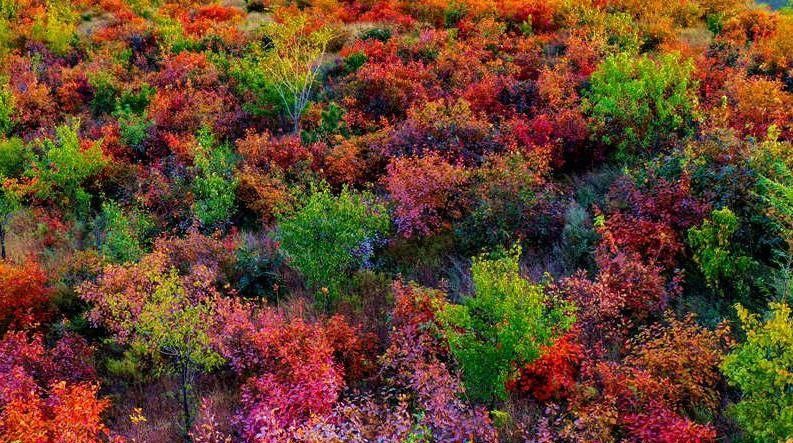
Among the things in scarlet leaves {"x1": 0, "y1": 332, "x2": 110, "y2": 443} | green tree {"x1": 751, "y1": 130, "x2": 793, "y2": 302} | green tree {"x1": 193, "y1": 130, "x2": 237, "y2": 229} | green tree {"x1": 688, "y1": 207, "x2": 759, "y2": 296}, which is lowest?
green tree {"x1": 193, "y1": 130, "x2": 237, "y2": 229}

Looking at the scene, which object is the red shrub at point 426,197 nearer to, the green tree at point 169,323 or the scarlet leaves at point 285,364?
the scarlet leaves at point 285,364

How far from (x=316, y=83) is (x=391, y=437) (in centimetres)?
1807

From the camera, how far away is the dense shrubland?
7852 mm

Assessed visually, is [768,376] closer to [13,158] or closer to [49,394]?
[49,394]

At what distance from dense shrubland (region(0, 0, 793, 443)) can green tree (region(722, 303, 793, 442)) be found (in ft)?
0.12

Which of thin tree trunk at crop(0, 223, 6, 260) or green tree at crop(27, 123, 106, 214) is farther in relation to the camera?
green tree at crop(27, 123, 106, 214)

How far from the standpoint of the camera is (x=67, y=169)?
17.2 meters

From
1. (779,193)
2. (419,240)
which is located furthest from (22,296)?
(779,193)

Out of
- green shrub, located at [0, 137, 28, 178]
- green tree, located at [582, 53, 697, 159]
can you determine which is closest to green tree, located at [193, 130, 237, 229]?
green shrub, located at [0, 137, 28, 178]

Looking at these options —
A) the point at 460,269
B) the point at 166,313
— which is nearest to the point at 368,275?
the point at 460,269

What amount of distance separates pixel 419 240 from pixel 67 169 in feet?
35.2

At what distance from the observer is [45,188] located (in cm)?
1745

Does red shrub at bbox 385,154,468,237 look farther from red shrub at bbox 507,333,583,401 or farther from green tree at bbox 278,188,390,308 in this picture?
red shrub at bbox 507,333,583,401

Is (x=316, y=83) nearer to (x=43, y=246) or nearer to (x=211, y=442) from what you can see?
(x=43, y=246)
